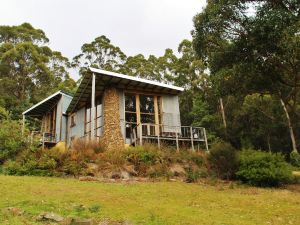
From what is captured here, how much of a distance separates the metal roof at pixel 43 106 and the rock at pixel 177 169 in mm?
12537

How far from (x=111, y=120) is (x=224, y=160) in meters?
7.49

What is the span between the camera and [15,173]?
49.6ft

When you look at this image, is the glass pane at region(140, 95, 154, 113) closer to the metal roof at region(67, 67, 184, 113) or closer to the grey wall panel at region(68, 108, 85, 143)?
the metal roof at region(67, 67, 184, 113)

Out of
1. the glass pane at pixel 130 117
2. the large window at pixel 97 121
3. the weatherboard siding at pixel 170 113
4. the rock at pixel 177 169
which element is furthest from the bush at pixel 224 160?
the large window at pixel 97 121

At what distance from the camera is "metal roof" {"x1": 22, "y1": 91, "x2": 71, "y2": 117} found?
2673 cm

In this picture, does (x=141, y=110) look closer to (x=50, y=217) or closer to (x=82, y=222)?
(x=50, y=217)

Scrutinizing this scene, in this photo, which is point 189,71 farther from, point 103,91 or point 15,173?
point 15,173

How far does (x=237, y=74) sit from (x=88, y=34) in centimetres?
3684

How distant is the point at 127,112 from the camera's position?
21.5 metres

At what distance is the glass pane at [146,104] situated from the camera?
75.7 ft

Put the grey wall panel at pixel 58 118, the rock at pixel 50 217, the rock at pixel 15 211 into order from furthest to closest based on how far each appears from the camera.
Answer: the grey wall panel at pixel 58 118 → the rock at pixel 15 211 → the rock at pixel 50 217

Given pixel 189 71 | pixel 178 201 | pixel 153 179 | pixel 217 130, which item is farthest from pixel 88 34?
pixel 178 201

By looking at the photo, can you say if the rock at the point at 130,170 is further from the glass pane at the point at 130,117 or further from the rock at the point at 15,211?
the glass pane at the point at 130,117

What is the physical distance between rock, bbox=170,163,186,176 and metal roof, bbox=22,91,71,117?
12.5m
